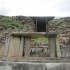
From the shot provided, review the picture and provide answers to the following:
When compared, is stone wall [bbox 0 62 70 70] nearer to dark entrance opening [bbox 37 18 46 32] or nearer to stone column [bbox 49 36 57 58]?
stone column [bbox 49 36 57 58]

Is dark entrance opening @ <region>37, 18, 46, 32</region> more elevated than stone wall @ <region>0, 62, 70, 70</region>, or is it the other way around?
dark entrance opening @ <region>37, 18, 46, 32</region>

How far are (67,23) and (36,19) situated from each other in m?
3.97

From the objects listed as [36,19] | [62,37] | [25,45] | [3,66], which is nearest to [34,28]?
[36,19]

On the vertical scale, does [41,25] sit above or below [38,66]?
above

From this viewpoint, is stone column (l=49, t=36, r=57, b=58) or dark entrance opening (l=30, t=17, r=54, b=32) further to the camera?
dark entrance opening (l=30, t=17, r=54, b=32)

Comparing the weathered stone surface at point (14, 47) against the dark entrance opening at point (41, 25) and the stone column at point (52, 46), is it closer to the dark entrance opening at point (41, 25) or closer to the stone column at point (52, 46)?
the stone column at point (52, 46)

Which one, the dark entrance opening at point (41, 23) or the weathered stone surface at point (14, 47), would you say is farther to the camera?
the dark entrance opening at point (41, 23)

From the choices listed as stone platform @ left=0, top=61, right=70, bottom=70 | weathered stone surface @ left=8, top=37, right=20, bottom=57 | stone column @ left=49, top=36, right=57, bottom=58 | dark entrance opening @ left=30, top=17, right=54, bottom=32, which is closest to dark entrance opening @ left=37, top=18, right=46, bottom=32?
dark entrance opening @ left=30, top=17, right=54, bottom=32

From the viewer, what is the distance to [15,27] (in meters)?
22.2

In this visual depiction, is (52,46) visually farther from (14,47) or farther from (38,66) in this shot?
(38,66)

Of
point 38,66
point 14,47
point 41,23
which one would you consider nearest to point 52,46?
point 14,47

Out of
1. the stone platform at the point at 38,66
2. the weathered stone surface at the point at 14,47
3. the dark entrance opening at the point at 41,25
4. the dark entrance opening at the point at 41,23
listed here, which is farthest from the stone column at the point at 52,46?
the dark entrance opening at the point at 41,25

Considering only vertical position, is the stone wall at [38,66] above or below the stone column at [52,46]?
below

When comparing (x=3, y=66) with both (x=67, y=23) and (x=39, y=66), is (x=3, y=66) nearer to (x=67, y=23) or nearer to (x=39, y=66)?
(x=39, y=66)
